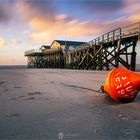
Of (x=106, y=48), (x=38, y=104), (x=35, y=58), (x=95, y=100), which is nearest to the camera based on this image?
(x=38, y=104)

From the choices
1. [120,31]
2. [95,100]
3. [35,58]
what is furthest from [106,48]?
[35,58]

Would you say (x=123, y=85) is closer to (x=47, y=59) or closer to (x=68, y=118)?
(x=68, y=118)

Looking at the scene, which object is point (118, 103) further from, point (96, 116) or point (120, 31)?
point (120, 31)

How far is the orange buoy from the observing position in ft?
19.1

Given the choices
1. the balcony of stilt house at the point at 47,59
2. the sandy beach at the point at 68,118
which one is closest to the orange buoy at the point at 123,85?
the sandy beach at the point at 68,118

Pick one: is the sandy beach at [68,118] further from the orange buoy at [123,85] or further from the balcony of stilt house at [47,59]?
the balcony of stilt house at [47,59]

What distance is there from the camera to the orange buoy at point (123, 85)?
19.1 ft

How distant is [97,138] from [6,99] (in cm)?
373

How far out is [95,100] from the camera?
6.42 m

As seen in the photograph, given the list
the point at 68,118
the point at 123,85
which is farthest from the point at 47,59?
the point at 68,118

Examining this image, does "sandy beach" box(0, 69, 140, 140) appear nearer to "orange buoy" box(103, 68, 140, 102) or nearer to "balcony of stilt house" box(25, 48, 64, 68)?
"orange buoy" box(103, 68, 140, 102)

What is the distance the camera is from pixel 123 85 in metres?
5.93

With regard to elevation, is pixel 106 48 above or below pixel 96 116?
above

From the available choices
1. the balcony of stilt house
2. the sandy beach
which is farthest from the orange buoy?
A: the balcony of stilt house
